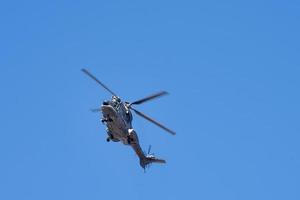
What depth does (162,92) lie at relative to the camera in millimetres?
143250

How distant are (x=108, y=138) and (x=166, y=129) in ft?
26.1

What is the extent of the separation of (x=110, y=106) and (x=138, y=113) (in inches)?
319

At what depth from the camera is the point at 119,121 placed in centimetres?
13800

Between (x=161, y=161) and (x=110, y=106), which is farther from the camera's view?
(x=161, y=161)

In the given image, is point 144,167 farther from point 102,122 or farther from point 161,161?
point 102,122

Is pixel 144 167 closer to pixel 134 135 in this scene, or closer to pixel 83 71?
pixel 134 135

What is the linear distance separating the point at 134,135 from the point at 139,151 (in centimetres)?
520

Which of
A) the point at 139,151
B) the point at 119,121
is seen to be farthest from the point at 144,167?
the point at 119,121

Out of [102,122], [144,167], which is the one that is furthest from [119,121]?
[144,167]

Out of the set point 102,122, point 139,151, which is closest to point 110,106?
point 102,122

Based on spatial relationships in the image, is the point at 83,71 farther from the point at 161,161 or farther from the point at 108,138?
the point at 161,161

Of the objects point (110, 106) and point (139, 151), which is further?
point (139, 151)

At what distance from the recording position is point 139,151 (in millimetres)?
145750

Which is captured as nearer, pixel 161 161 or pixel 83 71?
pixel 83 71
